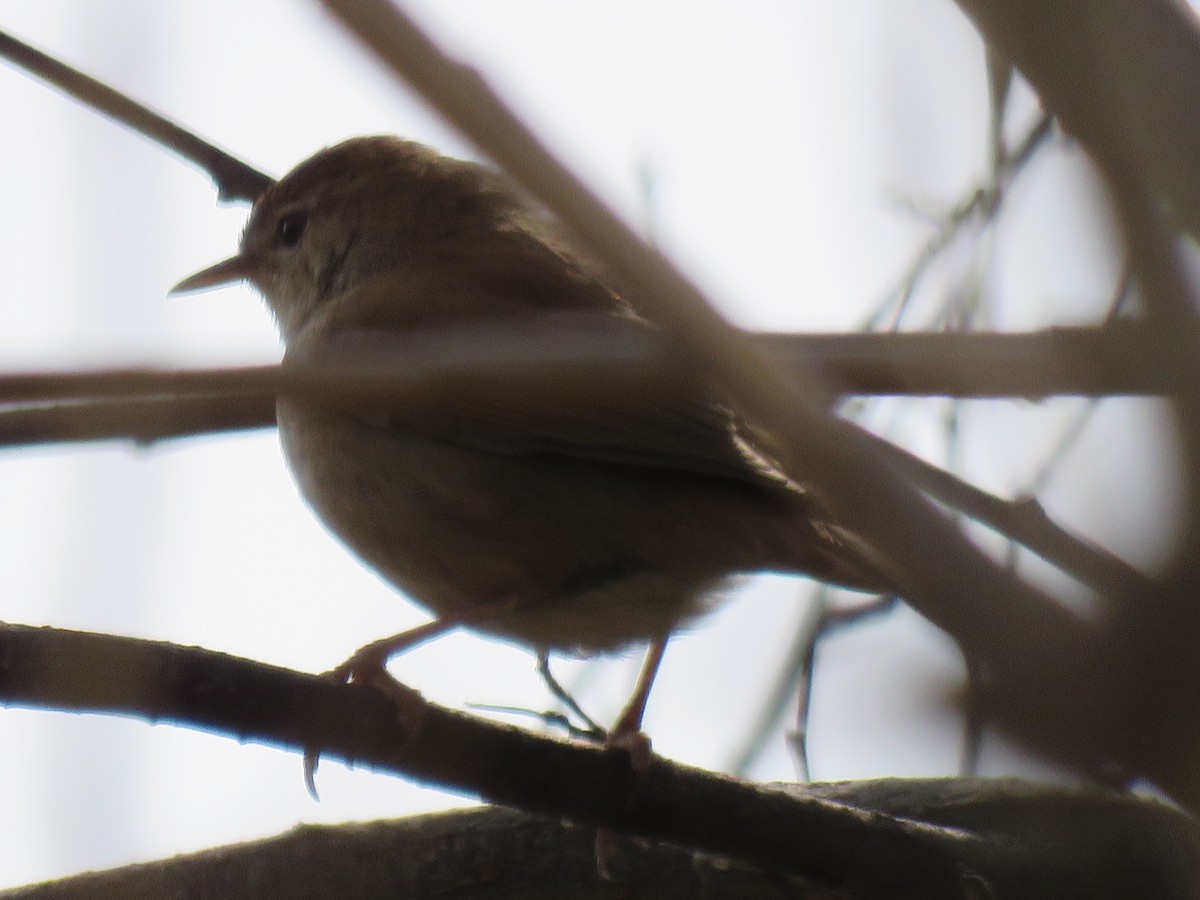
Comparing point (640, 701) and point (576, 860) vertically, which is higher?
point (640, 701)

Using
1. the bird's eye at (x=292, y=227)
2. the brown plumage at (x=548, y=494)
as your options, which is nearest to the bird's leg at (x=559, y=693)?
the brown plumage at (x=548, y=494)

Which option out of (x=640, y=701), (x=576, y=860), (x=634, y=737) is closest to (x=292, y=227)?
(x=640, y=701)

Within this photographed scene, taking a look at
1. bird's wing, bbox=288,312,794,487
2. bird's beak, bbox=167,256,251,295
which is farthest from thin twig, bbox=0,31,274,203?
bird's beak, bbox=167,256,251,295

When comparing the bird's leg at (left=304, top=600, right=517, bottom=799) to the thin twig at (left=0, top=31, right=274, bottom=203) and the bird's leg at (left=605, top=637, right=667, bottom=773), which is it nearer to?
the bird's leg at (left=605, top=637, right=667, bottom=773)

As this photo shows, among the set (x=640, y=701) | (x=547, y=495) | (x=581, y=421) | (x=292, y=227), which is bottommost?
(x=640, y=701)

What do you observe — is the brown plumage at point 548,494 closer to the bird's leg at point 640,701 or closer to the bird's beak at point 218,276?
the bird's leg at point 640,701

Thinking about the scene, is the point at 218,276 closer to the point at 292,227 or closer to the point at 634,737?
the point at 292,227

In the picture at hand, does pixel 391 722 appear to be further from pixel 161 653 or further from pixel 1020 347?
pixel 1020 347
